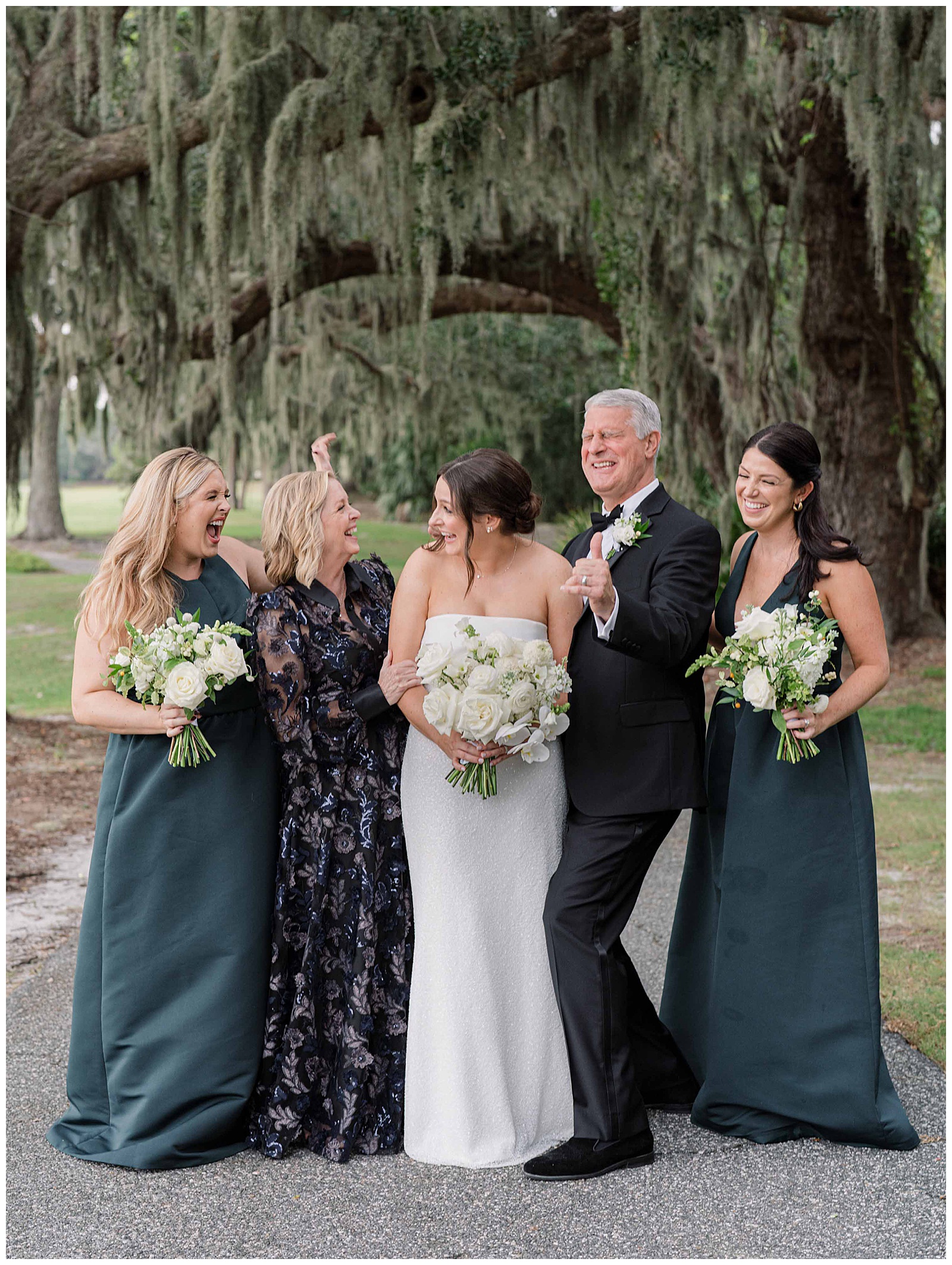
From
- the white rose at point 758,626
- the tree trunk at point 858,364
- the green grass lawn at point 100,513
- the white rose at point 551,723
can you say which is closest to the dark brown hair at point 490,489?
the white rose at point 551,723

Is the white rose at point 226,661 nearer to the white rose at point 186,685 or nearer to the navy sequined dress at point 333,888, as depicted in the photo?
the white rose at point 186,685

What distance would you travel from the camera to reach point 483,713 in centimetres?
318

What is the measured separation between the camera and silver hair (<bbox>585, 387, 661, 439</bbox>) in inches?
137

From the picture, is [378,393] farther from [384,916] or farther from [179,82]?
[384,916]

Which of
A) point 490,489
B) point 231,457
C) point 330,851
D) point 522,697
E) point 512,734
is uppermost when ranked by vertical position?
point 231,457

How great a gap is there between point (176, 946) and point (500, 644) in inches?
52.5

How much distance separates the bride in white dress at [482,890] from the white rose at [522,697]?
256mm

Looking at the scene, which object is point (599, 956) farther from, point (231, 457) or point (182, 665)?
point (231, 457)

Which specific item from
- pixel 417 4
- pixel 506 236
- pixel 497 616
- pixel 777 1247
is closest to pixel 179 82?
pixel 417 4

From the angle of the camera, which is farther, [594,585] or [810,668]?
[810,668]

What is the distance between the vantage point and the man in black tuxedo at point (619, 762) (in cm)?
336

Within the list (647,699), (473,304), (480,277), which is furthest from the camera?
(473,304)

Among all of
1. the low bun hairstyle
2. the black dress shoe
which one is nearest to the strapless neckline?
the low bun hairstyle

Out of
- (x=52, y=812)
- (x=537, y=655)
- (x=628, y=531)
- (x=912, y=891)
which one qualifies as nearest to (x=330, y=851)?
(x=537, y=655)
